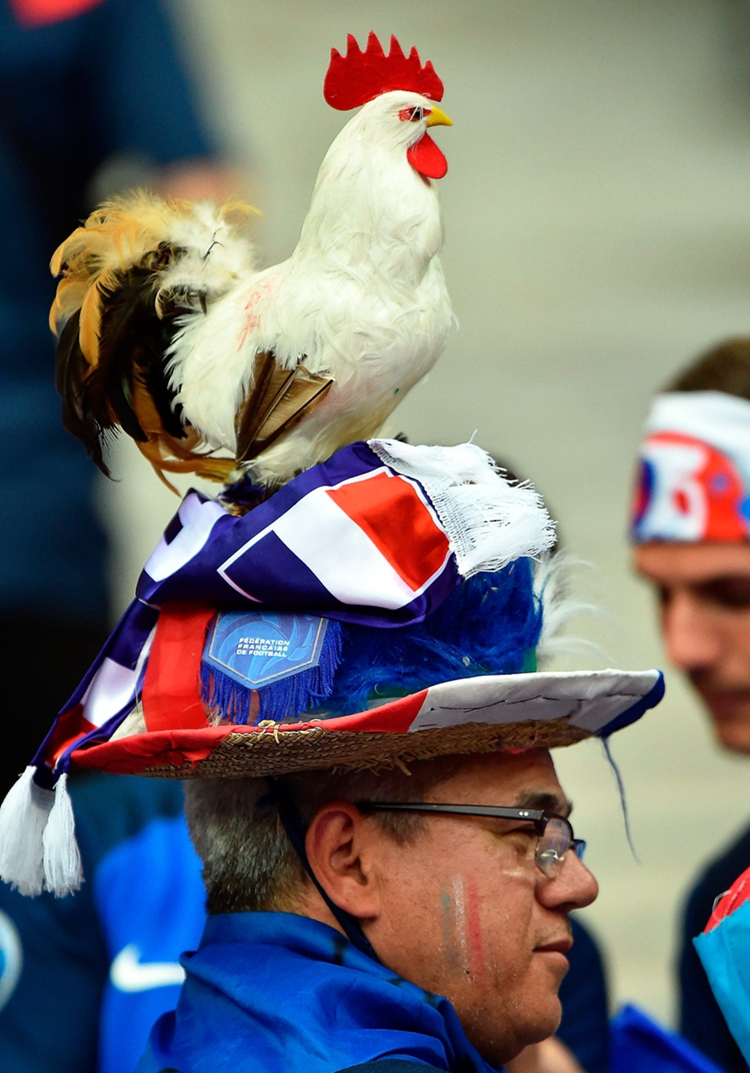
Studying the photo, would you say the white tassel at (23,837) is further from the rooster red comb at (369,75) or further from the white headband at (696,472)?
the white headband at (696,472)

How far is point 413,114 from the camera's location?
198cm

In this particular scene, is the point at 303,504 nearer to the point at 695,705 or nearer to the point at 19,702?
the point at 19,702

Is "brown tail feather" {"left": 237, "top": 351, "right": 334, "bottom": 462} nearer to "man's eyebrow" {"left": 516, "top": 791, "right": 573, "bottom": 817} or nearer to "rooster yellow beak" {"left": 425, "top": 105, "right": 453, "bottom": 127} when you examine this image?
"rooster yellow beak" {"left": 425, "top": 105, "right": 453, "bottom": 127}

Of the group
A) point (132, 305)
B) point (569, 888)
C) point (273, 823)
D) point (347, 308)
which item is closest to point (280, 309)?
point (347, 308)

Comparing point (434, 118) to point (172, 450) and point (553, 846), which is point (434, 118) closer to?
point (172, 450)

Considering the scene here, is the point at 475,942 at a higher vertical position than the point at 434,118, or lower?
lower

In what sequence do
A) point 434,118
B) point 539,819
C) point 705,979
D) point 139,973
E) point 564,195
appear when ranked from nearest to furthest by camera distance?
point 434,118 < point 539,819 < point 139,973 < point 705,979 < point 564,195

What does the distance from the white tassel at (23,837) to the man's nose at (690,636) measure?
5.80 feet

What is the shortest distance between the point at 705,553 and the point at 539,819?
1.30 m

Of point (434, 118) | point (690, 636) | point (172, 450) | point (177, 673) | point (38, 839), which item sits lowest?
point (690, 636)

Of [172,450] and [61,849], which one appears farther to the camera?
[172,450]

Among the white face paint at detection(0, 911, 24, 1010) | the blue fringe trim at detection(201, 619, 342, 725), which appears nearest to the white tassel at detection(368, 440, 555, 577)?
the blue fringe trim at detection(201, 619, 342, 725)

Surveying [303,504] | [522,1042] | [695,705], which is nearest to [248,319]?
[303,504]

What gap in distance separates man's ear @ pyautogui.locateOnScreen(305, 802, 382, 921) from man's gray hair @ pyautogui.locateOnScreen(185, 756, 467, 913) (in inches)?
0.8
